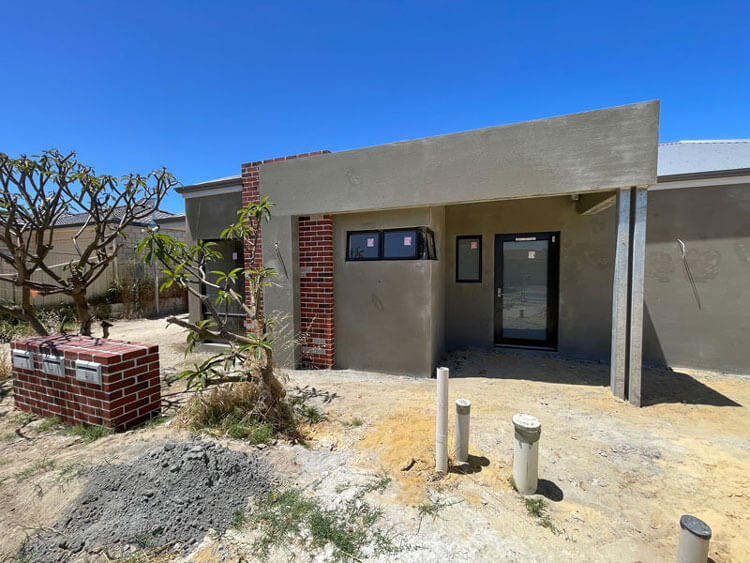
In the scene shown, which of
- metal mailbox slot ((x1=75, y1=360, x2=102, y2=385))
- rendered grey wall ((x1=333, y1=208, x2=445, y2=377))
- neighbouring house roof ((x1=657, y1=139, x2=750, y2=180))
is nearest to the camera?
metal mailbox slot ((x1=75, y1=360, x2=102, y2=385))

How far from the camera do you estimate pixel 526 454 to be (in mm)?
2279

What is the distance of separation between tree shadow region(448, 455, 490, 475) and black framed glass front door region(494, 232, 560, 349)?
422cm

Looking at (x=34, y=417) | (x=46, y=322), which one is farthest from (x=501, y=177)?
(x=46, y=322)

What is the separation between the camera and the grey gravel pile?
192 cm

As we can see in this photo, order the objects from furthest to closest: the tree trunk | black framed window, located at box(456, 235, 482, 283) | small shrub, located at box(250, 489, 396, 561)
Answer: black framed window, located at box(456, 235, 482, 283), the tree trunk, small shrub, located at box(250, 489, 396, 561)

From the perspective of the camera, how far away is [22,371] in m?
3.73

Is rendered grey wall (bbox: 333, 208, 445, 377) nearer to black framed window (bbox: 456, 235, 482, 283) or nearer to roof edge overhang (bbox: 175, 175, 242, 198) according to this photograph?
black framed window (bbox: 456, 235, 482, 283)

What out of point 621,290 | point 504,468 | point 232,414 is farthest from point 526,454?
point 621,290

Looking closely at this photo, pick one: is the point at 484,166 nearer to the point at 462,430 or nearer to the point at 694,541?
the point at 462,430

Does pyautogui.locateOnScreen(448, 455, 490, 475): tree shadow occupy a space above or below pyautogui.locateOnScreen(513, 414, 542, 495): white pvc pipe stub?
below

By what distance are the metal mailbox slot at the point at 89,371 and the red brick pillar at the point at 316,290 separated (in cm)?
273

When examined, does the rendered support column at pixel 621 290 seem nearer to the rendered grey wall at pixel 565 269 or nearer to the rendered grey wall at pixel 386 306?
the rendered grey wall at pixel 565 269

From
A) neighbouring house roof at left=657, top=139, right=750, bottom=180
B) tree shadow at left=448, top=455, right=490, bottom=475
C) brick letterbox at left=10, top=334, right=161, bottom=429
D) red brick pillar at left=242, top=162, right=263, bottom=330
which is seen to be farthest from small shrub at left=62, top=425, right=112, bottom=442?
neighbouring house roof at left=657, top=139, right=750, bottom=180

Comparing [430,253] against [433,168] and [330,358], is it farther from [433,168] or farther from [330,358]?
[330,358]
